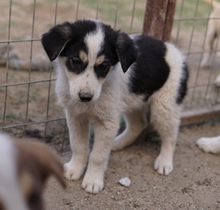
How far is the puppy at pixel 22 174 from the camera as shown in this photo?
1800 mm

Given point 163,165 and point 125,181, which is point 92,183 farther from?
point 163,165

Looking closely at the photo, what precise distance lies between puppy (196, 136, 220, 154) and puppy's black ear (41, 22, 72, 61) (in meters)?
2.04

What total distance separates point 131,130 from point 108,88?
1021mm

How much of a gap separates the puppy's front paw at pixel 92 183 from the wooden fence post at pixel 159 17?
5.35ft

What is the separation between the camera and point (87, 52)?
11.7 feet

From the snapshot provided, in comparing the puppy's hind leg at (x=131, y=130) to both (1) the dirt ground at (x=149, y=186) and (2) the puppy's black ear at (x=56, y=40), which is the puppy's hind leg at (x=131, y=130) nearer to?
(1) the dirt ground at (x=149, y=186)

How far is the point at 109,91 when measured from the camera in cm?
393

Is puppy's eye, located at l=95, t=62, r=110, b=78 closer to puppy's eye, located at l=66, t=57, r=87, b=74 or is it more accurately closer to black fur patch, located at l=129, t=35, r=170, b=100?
puppy's eye, located at l=66, t=57, r=87, b=74

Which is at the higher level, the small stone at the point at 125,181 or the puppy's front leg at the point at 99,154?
the puppy's front leg at the point at 99,154

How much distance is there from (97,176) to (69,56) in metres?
1.10

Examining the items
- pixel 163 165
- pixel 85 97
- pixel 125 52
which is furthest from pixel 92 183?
pixel 125 52

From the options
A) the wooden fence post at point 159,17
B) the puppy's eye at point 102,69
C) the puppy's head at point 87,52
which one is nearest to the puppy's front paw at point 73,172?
the puppy's head at point 87,52

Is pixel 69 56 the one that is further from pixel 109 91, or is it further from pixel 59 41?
pixel 109 91

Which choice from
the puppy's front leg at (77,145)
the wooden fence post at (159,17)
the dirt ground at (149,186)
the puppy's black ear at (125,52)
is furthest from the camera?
the wooden fence post at (159,17)
